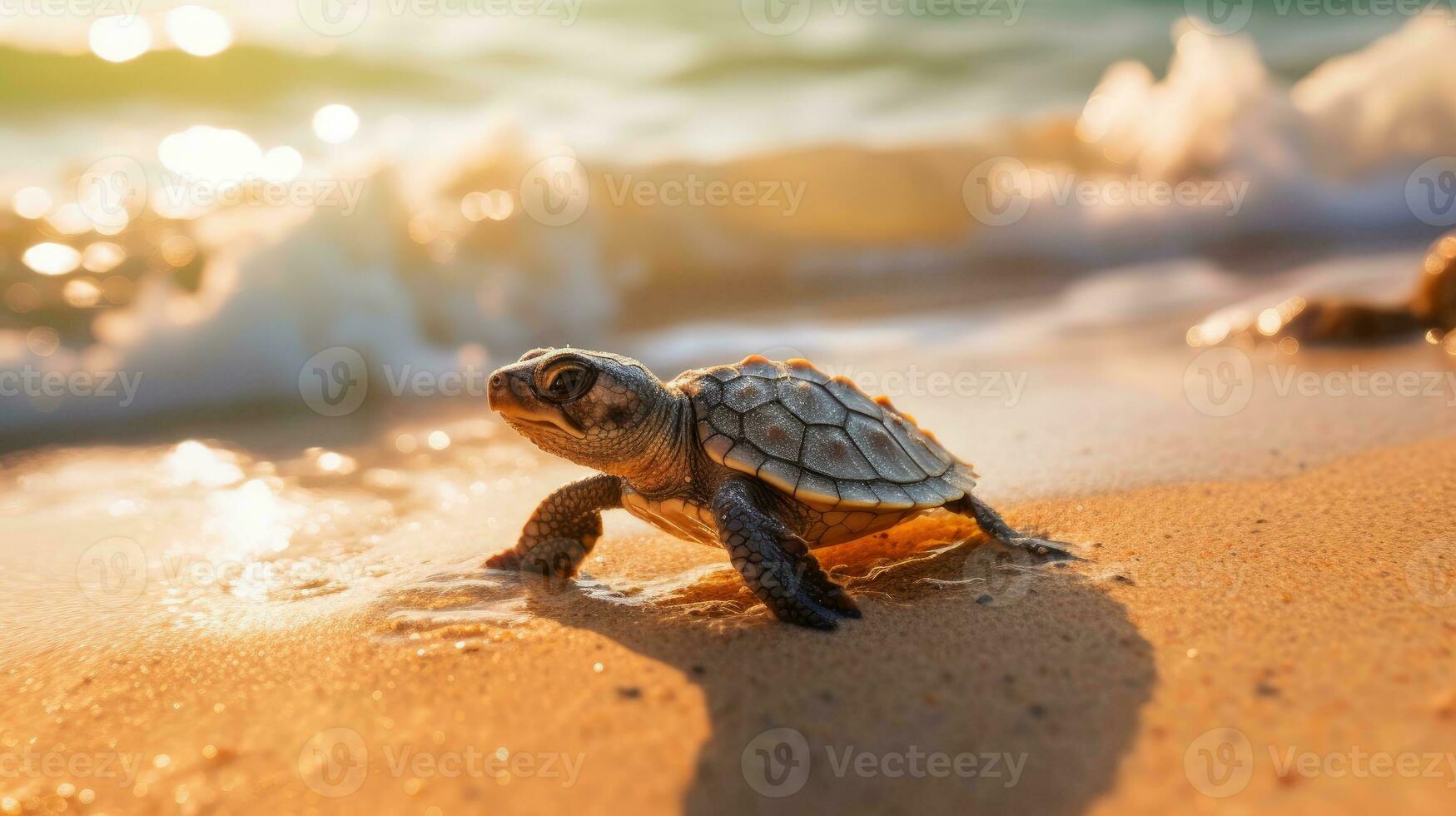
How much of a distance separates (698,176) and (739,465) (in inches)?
397

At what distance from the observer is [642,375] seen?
282cm

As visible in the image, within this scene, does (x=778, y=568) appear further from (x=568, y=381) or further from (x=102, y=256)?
(x=102, y=256)

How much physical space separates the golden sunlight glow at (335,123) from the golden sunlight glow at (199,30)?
6.75 ft

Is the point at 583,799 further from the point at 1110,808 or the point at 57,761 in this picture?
the point at 57,761

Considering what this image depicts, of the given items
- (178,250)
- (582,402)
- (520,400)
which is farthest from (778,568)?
(178,250)

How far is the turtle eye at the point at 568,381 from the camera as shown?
2693 mm

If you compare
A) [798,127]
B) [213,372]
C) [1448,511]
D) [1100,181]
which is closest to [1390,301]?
[1448,511]

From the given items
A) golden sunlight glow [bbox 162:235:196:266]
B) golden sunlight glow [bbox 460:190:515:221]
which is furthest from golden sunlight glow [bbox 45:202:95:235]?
golden sunlight glow [bbox 460:190:515:221]

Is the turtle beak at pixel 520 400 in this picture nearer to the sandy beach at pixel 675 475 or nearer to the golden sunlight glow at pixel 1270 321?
the sandy beach at pixel 675 475

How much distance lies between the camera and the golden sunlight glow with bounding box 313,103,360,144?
1487cm

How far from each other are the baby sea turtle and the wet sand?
156mm

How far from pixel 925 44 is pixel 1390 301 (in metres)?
16.1

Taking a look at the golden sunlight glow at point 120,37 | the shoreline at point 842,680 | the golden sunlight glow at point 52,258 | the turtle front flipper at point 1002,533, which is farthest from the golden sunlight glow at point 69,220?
the turtle front flipper at point 1002,533

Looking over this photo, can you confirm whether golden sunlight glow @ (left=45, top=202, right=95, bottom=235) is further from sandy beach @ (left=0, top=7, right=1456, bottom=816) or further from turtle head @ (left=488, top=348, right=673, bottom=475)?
turtle head @ (left=488, top=348, right=673, bottom=475)
